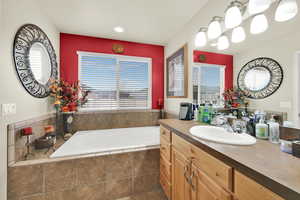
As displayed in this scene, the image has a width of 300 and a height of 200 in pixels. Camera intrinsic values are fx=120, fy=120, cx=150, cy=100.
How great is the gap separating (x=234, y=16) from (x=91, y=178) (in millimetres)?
2264

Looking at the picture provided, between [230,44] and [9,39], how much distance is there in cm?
224

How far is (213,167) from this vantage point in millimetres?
746

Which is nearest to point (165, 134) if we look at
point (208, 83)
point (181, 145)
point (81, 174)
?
point (181, 145)

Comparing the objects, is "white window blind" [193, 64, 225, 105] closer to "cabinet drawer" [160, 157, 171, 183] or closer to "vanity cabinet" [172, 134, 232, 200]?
"vanity cabinet" [172, 134, 232, 200]

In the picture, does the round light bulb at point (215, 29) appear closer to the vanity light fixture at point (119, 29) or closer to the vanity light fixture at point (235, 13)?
the vanity light fixture at point (235, 13)

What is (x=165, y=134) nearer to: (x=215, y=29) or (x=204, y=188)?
(x=204, y=188)

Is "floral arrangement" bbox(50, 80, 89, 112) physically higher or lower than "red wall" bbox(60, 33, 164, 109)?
lower

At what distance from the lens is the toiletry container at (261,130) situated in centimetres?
91

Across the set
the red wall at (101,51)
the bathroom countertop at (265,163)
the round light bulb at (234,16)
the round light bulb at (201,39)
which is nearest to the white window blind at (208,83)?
the round light bulb at (201,39)

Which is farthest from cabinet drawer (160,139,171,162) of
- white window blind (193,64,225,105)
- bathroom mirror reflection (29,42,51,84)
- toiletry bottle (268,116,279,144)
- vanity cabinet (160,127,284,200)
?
bathroom mirror reflection (29,42,51,84)

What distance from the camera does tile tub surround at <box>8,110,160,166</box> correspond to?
126 cm

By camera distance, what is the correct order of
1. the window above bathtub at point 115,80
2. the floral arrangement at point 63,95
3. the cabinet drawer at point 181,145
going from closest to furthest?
1. the cabinet drawer at point 181,145
2. the floral arrangement at point 63,95
3. the window above bathtub at point 115,80

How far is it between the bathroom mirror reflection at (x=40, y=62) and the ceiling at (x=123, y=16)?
577mm

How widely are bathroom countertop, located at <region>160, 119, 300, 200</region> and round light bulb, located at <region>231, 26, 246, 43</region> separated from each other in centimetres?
94
